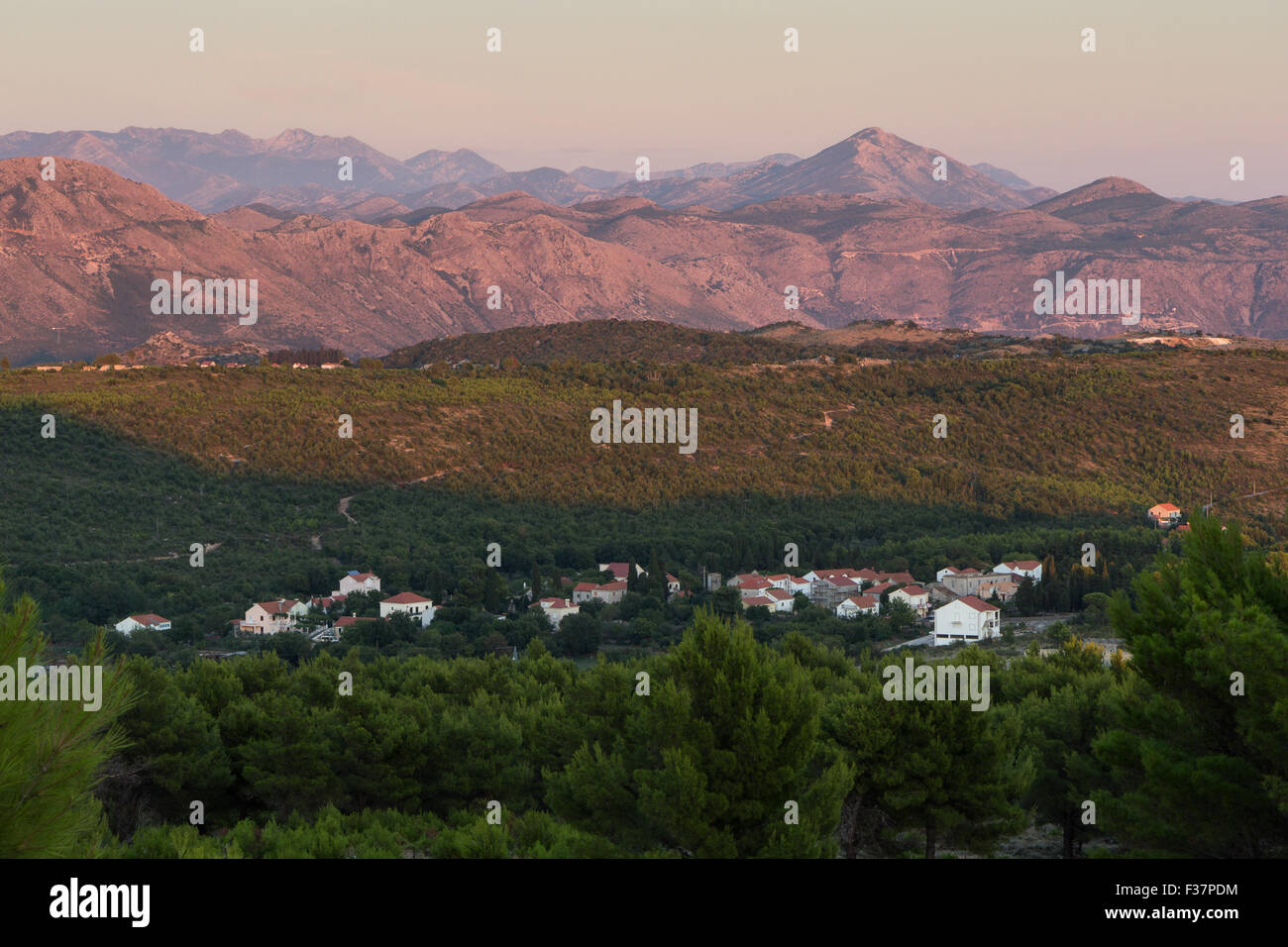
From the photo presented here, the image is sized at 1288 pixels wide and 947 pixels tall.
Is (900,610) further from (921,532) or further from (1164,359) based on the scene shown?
(1164,359)

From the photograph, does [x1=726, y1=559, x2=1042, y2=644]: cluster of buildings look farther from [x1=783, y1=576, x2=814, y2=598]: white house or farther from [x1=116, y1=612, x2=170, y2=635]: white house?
[x1=116, y1=612, x2=170, y2=635]: white house

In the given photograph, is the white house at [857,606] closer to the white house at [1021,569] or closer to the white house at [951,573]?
the white house at [951,573]

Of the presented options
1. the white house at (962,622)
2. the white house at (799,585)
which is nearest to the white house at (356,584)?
the white house at (799,585)

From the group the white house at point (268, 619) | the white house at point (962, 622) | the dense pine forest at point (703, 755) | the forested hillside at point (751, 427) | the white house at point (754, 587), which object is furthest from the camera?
the forested hillside at point (751, 427)

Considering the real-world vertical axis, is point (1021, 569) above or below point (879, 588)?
above

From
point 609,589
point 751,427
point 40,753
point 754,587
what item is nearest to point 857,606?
point 754,587

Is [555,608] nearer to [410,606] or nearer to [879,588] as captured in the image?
[410,606]

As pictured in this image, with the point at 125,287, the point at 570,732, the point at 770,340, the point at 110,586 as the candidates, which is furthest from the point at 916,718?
the point at 125,287
